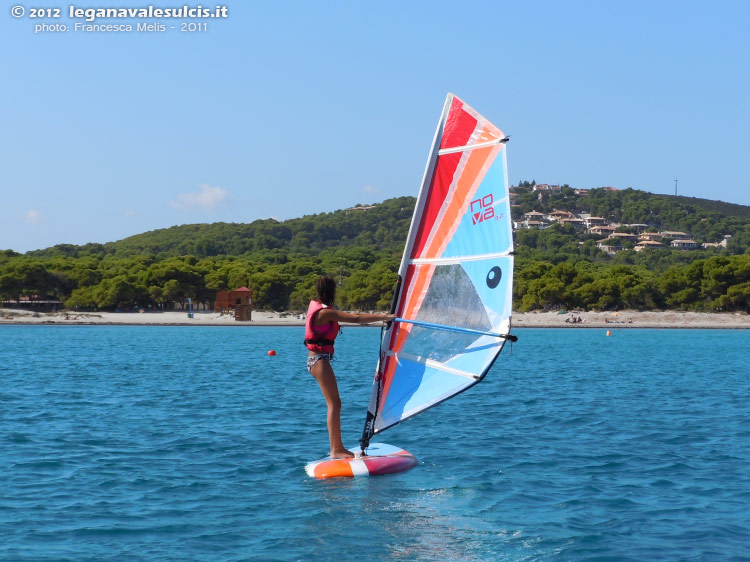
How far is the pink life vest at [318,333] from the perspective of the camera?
998 centimetres

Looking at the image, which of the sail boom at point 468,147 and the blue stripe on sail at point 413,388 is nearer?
the sail boom at point 468,147

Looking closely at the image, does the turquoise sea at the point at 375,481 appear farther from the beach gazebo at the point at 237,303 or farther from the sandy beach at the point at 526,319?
the beach gazebo at the point at 237,303

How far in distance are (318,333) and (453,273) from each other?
1.68 metres

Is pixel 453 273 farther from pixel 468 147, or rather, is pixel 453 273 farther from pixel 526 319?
pixel 526 319

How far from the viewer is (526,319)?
95562mm

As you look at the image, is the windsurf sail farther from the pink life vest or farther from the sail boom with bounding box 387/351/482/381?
the pink life vest

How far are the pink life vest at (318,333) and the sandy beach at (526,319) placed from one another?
77803mm

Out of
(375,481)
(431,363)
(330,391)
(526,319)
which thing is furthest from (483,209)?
(526,319)

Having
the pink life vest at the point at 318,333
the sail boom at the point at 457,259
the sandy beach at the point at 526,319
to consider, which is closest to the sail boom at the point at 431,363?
the pink life vest at the point at 318,333

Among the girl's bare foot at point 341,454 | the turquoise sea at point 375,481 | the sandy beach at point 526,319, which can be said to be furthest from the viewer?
the sandy beach at point 526,319

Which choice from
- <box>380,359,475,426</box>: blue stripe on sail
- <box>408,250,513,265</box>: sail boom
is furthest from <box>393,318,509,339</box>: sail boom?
<box>408,250,513,265</box>: sail boom

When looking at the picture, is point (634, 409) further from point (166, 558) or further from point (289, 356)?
point (289, 356)

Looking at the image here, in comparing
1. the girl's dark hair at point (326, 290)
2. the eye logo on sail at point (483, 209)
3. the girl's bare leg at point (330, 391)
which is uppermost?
the eye logo on sail at point (483, 209)

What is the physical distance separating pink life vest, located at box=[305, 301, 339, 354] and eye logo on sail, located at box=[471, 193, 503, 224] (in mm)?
1969
